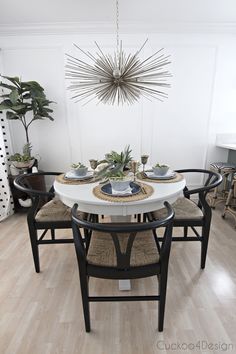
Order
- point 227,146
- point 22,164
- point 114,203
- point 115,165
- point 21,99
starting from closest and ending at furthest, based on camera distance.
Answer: point 114,203
point 115,165
point 21,99
point 22,164
point 227,146

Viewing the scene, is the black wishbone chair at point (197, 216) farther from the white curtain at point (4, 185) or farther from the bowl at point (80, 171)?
the white curtain at point (4, 185)

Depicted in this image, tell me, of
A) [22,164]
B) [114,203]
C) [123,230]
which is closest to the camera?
[123,230]

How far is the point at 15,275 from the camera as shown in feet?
5.63

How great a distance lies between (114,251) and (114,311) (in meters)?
0.50

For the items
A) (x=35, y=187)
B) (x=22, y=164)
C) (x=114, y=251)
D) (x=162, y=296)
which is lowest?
(x=162, y=296)

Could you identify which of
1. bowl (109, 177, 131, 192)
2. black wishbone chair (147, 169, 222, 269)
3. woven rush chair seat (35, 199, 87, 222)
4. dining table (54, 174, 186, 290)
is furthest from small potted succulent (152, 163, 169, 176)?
woven rush chair seat (35, 199, 87, 222)

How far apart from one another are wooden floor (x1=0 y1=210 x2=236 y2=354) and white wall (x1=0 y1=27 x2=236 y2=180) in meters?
1.64

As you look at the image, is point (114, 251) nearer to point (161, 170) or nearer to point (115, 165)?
point (115, 165)

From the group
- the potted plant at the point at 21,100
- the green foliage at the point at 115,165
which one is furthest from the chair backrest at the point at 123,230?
the potted plant at the point at 21,100

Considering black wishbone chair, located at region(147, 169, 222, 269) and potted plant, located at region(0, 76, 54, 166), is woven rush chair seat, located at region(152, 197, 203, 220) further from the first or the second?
potted plant, located at region(0, 76, 54, 166)

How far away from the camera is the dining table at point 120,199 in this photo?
1258mm

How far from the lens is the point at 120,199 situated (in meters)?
1.28

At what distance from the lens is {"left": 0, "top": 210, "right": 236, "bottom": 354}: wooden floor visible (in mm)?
1174

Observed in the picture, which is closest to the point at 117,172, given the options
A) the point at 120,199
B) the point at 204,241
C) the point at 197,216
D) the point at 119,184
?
the point at 119,184
